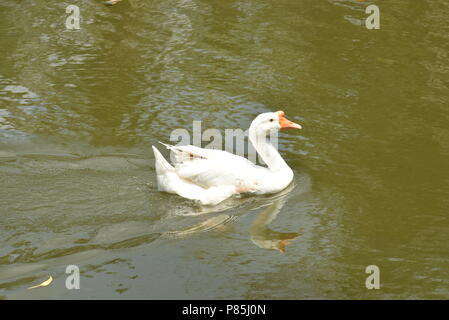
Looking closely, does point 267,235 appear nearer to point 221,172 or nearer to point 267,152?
point 221,172

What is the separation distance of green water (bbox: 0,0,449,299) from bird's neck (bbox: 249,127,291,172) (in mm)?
341

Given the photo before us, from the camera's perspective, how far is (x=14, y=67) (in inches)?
447

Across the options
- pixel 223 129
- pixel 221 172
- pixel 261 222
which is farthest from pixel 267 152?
pixel 223 129

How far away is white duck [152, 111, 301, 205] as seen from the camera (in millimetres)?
7969

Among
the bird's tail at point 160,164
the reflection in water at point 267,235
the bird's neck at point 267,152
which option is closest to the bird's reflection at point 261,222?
the reflection in water at point 267,235

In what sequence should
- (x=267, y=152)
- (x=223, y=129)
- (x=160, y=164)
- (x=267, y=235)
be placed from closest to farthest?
(x=267, y=235) → (x=160, y=164) → (x=267, y=152) → (x=223, y=129)

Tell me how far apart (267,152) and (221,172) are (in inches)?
26.9

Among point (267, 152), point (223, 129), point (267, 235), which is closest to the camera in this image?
point (267, 235)

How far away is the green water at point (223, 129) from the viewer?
22.0 ft

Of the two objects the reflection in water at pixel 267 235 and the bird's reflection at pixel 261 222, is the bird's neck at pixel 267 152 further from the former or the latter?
the reflection in water at pixel 267 235

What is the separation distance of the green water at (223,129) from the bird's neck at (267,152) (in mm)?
341

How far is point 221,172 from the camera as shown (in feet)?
26.2

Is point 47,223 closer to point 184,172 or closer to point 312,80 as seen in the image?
point 184,172
